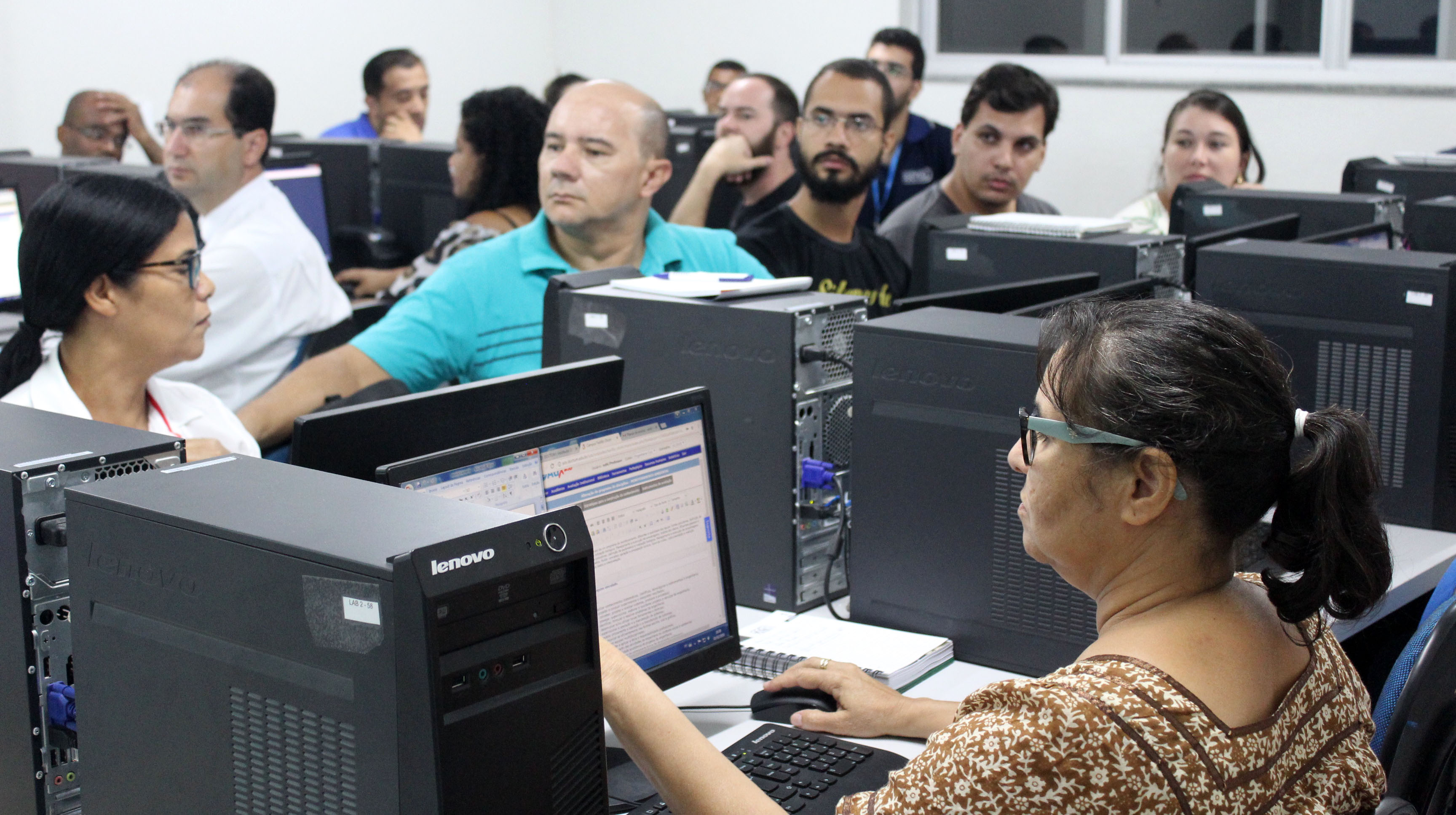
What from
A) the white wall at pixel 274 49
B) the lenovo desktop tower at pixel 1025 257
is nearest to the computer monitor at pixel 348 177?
the white wall at pixel 274 49

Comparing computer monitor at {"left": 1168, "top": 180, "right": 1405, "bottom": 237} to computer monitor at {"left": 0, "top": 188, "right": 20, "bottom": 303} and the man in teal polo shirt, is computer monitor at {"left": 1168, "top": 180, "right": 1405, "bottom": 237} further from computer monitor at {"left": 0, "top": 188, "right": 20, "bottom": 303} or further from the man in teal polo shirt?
computer monitor at {"left": 0, "top": 188, "right": 20, "bottom": 303}

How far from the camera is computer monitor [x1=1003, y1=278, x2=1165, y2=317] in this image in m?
1.93

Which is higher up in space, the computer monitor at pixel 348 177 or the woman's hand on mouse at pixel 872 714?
the computer monitor at pixel 348 177

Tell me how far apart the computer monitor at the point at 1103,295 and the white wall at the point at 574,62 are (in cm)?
377

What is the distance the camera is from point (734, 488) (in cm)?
194

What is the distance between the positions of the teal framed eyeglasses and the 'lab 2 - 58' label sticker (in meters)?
0.61

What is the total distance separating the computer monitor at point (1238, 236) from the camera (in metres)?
2.75

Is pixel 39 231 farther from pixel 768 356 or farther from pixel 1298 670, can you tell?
pixel 1298 670

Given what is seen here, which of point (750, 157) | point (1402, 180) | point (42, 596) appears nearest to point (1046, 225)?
point (1402, 180)

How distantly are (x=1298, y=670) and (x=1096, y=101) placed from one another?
561cm

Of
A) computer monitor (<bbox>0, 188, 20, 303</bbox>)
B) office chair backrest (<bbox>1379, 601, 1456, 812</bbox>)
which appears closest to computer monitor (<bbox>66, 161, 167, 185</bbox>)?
computer monitor (<bbox>0, 188, 20, 303</bbox>)

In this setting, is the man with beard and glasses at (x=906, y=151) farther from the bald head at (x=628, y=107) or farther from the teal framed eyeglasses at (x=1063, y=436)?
the teal framed eyeglasses at (x=1063, y=436)

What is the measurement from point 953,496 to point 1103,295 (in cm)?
52

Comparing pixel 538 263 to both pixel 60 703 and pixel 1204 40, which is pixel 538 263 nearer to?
pixel 60 703
